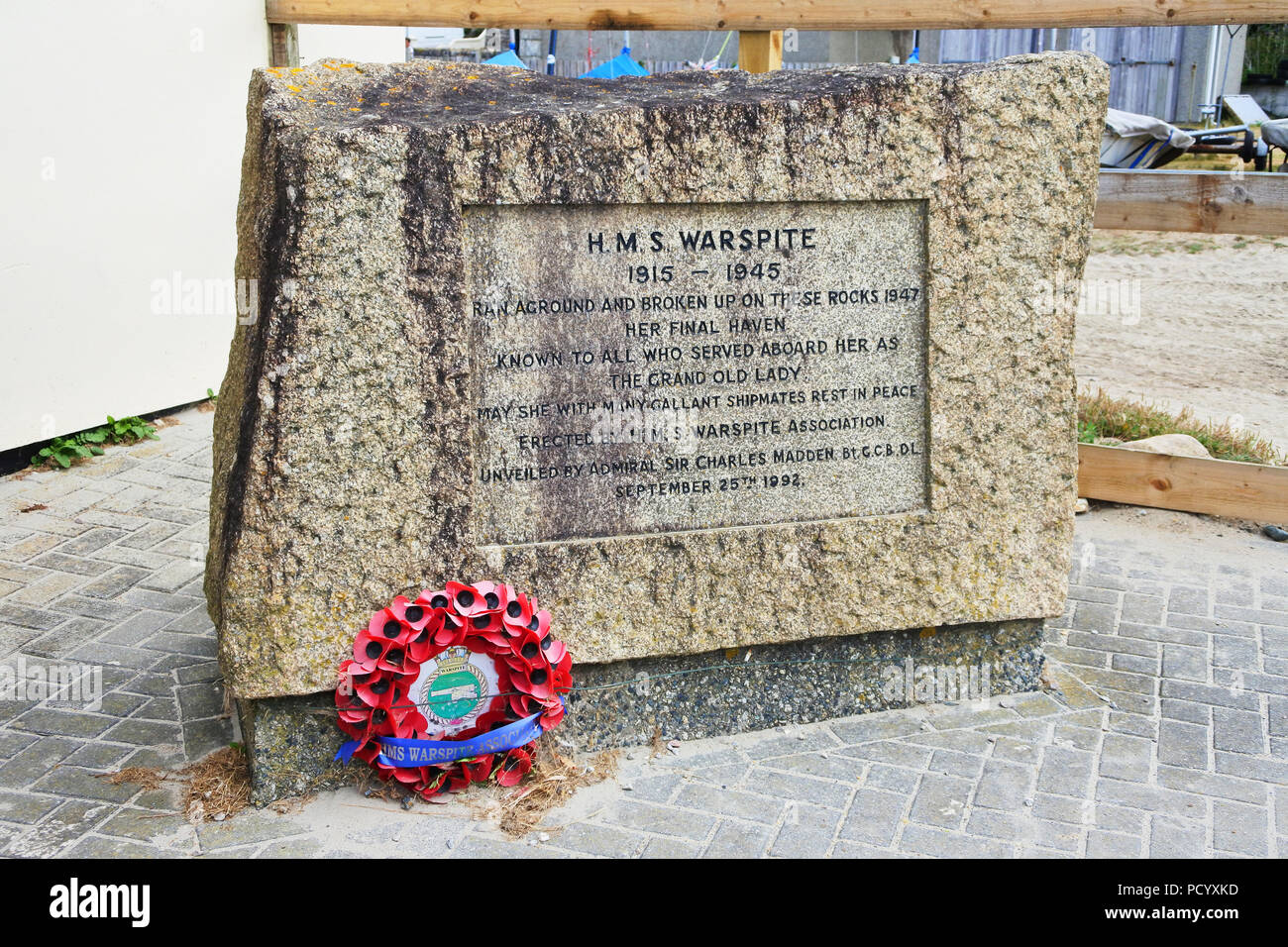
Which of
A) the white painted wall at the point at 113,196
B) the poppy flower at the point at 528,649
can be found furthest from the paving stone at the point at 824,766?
the white painted wall at the point at 113,196

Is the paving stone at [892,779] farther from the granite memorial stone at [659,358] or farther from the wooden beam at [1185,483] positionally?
the wooden beam at [1185,483]

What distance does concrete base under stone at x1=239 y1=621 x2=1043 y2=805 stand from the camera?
3500mm

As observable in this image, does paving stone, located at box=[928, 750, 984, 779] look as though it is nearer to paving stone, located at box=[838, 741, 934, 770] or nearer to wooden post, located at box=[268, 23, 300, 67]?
paving stone, located at box=[838, 741, 934, 770]

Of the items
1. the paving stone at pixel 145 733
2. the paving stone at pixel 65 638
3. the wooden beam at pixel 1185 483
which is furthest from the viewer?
the wooden beam at pixel 1185 483

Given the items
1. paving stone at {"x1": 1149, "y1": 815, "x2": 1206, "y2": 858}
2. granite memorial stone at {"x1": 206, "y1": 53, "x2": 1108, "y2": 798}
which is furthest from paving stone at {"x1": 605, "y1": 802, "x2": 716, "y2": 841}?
paving stone at {"x1": 1149, "y1": 815, "x2": 1206, "y2": 858}

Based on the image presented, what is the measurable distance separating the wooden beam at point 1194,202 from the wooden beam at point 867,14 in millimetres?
785

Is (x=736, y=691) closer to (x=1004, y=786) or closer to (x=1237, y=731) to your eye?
(x=1004, y=786)

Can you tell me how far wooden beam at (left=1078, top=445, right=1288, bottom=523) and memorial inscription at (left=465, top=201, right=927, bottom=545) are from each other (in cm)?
228

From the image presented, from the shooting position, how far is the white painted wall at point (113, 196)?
237 inches

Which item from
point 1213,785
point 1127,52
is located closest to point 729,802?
point 1213,785

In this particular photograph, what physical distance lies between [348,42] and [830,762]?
6.51m

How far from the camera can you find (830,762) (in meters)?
3.69

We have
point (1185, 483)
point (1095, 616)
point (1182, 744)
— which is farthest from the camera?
point (1185, 483)

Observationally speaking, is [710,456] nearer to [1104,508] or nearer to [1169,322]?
[1104,508]
